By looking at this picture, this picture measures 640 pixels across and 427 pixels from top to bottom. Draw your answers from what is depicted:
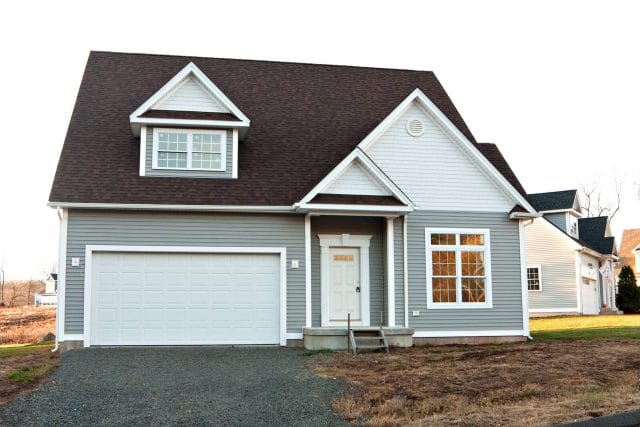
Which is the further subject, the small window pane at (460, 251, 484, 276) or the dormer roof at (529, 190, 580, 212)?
the dormer roof at (529, 190, 580, 212)

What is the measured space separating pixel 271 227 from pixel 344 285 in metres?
2.43

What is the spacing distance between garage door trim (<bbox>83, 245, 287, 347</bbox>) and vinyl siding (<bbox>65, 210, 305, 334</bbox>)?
98 mm

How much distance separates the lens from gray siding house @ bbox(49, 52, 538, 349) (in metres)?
15.5

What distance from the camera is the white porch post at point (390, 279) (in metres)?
16.4

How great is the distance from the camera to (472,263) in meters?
17.2

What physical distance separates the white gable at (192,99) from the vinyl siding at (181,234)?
9.14 feet

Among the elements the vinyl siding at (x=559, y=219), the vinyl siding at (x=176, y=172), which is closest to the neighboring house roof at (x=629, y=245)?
the vinyl siding at (x=559, y=219)

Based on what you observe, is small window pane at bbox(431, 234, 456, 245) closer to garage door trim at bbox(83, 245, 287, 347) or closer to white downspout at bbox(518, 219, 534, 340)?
white downspout at bbox(518, 219, 534, 340)

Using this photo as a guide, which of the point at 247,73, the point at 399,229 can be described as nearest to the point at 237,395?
the point at 399,229

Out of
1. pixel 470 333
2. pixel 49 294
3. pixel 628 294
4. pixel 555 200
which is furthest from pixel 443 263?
pixel 49 294

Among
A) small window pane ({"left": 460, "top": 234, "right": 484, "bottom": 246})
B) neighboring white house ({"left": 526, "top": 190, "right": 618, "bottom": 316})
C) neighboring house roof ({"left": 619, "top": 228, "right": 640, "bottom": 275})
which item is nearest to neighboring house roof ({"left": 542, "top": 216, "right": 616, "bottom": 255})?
neighboring white house ({"left": 526, "top": 190, "right": 618, "bottom": 316})

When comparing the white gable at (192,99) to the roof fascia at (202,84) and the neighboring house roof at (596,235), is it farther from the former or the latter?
the neighboring house roof at (596,235)

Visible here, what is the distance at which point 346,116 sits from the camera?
19.0 meters

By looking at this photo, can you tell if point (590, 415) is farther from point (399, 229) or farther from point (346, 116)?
point (346, 116)
